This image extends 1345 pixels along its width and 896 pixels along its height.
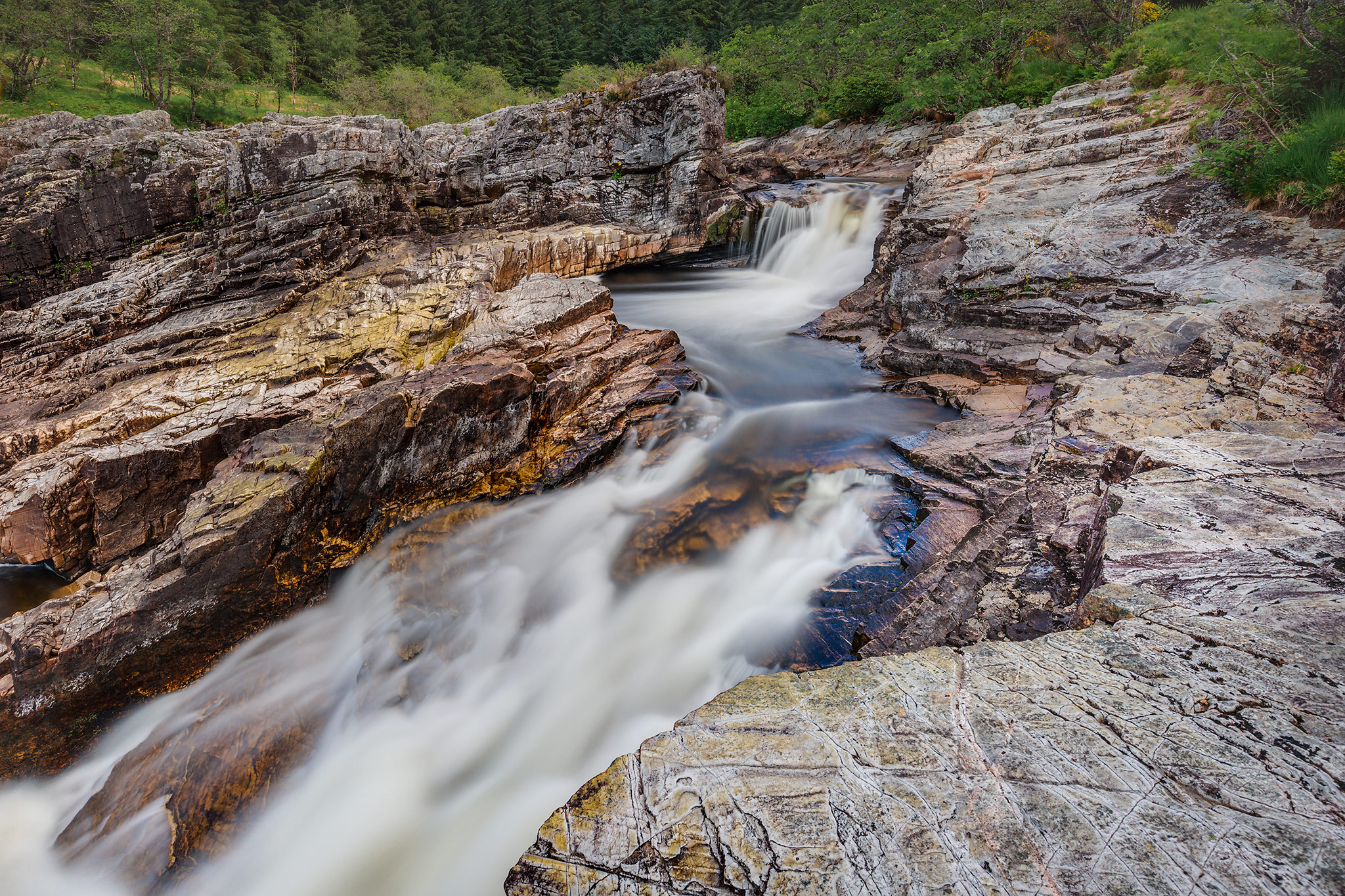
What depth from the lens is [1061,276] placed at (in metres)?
7.91

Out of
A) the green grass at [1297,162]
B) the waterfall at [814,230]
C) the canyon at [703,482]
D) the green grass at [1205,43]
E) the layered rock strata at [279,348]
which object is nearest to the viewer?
the canyon at [703,482]

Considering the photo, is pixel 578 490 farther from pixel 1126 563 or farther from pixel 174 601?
pixel 1126 563

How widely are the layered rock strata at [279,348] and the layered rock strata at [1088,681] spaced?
Answer: 15.7 feet

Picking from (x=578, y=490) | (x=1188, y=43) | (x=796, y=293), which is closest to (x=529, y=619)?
(x=578, y=490)

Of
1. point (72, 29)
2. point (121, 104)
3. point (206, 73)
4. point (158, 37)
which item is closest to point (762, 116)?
point (158, 37)

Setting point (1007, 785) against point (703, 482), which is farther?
point (703, 482)

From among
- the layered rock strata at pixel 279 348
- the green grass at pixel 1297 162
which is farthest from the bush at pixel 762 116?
the green grass at pixel 1297 162

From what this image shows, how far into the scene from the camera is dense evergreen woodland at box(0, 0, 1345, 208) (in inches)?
272

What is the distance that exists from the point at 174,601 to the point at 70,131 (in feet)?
45.7

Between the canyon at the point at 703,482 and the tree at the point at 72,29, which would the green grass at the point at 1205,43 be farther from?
the tree at the point at 72,29

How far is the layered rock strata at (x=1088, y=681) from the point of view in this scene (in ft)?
6.23

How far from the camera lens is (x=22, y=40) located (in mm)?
25250

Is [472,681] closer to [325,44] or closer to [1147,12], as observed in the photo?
[1147,12]

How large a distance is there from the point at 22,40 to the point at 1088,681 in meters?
43.4
